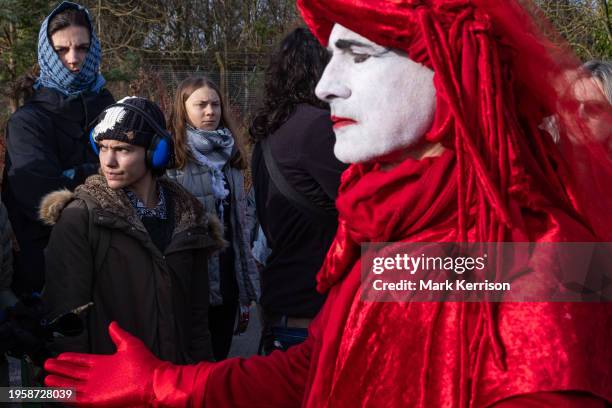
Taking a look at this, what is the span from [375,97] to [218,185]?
256 centimetres

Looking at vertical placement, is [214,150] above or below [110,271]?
above

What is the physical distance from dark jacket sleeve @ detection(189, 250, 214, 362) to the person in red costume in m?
1.57

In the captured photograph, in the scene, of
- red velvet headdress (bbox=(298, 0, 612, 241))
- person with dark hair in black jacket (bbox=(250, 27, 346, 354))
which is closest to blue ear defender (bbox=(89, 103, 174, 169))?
person with dark hair in black jacket (bbox=(250, 27, 346, 354))

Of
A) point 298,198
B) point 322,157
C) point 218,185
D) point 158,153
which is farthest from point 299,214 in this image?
point 218,185

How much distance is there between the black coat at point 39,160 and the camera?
339cm

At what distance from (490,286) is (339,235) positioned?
1.31 feet

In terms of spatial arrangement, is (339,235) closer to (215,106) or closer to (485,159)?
(485,159)

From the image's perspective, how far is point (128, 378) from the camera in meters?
1.71

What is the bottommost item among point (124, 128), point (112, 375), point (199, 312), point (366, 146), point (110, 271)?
point (199, 312)

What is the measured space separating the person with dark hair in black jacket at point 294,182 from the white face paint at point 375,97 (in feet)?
3.92

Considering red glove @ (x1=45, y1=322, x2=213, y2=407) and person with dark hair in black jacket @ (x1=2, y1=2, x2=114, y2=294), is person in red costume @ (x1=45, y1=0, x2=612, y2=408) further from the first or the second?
person with dark hair in black jacket @ (x1=2, y1=2, x2=114, y2=294)

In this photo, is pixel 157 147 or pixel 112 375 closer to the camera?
pixel 112 375

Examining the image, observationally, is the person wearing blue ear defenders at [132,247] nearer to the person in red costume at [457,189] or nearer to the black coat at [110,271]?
the black coat at [110,271]

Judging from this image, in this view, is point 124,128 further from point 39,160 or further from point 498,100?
point 498,100
